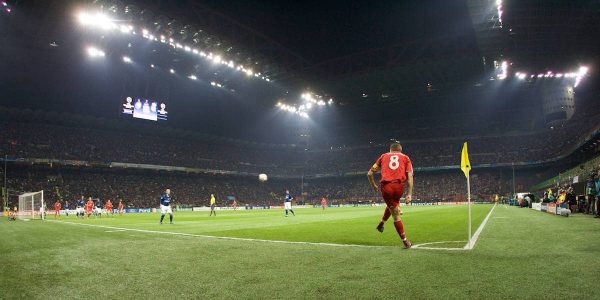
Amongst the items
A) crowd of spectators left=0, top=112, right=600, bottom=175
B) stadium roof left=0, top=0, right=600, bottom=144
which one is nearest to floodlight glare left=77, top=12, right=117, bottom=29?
stadium roof left=0, top=0, right=600, bottom=144

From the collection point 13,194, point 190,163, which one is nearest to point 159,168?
point 190,163

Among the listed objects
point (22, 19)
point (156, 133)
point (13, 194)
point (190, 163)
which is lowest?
point (13, 194)

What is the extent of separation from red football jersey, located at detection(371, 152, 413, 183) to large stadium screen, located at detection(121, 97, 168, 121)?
4814cm

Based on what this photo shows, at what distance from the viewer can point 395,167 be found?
7.74 m

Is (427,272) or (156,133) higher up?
(156,133)

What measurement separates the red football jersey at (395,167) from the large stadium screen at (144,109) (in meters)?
48.1

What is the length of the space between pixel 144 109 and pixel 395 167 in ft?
162

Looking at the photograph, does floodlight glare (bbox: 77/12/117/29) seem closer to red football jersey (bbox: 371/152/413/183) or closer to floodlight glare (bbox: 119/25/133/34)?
floodlight glare (bbox: 119/25/133/34)

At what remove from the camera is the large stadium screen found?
4947 centimetres

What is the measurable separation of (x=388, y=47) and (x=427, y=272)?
133ft

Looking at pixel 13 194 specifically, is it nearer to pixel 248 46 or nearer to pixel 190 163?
pixel 190 163

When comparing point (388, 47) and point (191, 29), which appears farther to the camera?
point (388, 47)

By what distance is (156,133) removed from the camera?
209 ft

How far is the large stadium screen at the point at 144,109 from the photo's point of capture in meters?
49.5
